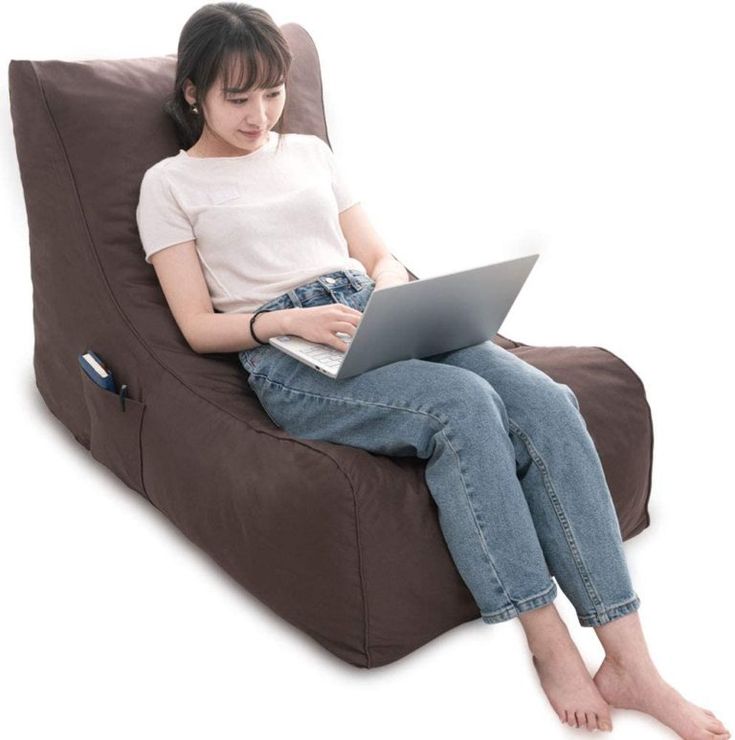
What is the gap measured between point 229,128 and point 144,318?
416 millimetres

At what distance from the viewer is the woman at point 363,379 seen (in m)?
1.94

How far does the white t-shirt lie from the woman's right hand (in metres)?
0.19

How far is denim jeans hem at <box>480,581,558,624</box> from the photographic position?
1.93 metres

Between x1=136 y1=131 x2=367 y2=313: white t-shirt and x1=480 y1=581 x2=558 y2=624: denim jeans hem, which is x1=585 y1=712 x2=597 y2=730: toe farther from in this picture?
x1=136 y1=131 x2=367 y2=313: white t-shirt

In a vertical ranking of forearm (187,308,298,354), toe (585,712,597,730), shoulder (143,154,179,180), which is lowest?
toe (585,712,597,730)

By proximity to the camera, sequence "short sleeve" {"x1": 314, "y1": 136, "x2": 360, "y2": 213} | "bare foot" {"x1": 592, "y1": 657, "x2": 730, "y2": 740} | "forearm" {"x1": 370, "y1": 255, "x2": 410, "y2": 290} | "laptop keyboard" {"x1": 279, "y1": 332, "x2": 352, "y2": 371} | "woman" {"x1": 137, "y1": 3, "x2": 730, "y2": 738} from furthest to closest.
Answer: "short sleeve" {"x1": 314, "y1": 136, "x2": 360, "y2": 213} → "forearm" {"x1": 370, "y1": 255, "x2": 410, "y2": 290} → "laptop keyboard" {"x1": 279, "y1": 332, "x2": 352, "y2": 371} → "woman" {"x1": 137, "y1": 3, "x2": 730, "y2": 738} → "bare foot" {"x1": 592, "y1": 657, "x2": 730, "y2": 740}

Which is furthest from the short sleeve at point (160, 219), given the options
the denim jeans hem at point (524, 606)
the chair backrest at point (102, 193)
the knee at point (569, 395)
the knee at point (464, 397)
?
the denim jeans hem at point (524, 606)

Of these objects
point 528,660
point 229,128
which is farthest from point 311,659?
point 229,128

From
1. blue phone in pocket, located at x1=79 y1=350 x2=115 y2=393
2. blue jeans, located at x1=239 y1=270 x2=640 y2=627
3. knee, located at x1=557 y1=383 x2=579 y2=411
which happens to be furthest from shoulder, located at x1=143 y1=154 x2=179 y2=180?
knee, located at x1=557 y1=383 x2=579 y2=411

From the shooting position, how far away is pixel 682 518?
8.11 ft

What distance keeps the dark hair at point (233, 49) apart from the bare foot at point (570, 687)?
3.77 feet

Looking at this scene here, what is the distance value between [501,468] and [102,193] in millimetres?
1051

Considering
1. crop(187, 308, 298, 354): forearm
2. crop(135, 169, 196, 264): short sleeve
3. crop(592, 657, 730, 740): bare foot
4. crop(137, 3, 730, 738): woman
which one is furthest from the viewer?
crop(135, 169, 196, 264): short sleeve

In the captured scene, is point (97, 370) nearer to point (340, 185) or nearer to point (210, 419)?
point (210, 419)
